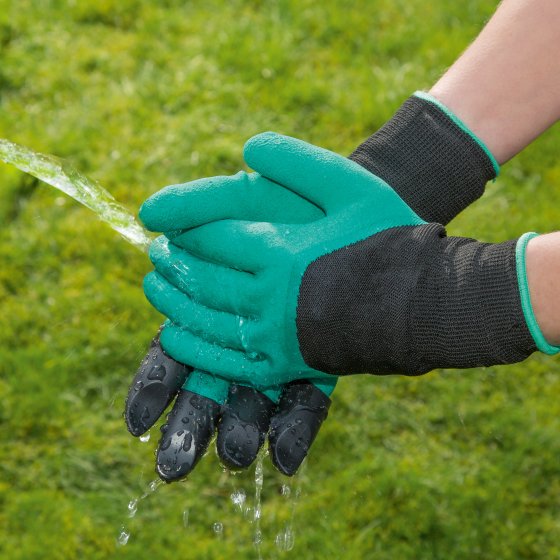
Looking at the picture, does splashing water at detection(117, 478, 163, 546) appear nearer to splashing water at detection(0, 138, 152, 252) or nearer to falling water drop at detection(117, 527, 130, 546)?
falling water drop at detection(117, 527, 130, 546)

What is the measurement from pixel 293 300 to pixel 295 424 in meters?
0.30

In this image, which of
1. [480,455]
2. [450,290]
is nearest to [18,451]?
[480,455]

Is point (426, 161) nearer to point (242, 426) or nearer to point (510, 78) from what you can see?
point (510, 78)

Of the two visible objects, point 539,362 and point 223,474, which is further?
point 539,362

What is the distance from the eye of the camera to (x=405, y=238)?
73.2 inches

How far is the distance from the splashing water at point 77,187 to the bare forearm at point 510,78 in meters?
0.88

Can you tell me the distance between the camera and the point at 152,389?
1974mm

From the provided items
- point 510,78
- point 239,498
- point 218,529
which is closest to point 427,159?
point 510,78

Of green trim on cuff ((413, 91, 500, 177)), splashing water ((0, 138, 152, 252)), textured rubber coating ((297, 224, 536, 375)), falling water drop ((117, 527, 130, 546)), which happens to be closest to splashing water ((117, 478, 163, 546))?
falling water drop ((117, 527, 130, 546))

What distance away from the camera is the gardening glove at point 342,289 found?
1.79 metres

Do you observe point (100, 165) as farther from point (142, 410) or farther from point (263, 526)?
point (142, 410)

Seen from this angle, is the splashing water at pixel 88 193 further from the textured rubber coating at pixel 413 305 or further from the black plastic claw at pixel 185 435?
the textured rubber coating at pixel 413 305

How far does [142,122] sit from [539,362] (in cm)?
198

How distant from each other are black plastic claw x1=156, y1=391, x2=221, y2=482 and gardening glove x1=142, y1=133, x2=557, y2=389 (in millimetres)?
104
